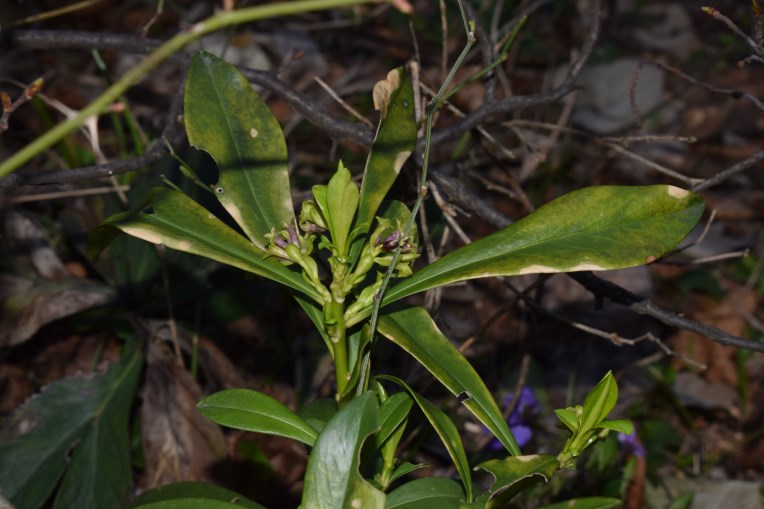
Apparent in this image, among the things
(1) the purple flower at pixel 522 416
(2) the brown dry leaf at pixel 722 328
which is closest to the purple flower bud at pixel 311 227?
(1) the purple flower at pixel 522 416

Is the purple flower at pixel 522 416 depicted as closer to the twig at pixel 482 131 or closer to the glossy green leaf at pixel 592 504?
the twig at pixel 482 131

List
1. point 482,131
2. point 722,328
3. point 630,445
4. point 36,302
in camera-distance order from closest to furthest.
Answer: point 482,131, point 36,302, point 630,445, point 722,328

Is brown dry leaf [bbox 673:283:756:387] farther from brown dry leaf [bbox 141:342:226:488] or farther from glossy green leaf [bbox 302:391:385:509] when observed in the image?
glossy green leaf [bbox 302:391:385:509]

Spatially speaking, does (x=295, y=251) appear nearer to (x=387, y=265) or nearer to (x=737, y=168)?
(x=387, y=265)

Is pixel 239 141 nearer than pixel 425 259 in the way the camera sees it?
Yes

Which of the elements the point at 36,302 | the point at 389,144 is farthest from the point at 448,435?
the point at 36,302

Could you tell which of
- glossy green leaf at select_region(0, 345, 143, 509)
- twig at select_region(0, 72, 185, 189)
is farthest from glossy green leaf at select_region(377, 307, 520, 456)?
glossy green leaf at select_region(0, 345, 143, 509)
